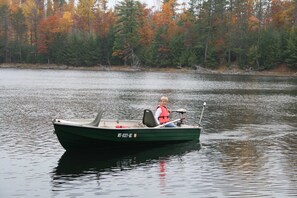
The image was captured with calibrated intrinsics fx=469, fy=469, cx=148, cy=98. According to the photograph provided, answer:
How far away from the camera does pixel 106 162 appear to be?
1859 centimetres

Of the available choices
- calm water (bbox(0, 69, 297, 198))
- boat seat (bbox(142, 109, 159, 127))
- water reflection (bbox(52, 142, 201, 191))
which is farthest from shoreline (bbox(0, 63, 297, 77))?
water reflection (bbox(52, 142, 201, 191))

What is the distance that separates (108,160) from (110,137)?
1.27 m

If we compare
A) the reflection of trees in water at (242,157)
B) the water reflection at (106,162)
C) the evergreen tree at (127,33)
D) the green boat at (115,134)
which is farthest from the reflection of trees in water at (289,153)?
the evergreen tree at (127,33)

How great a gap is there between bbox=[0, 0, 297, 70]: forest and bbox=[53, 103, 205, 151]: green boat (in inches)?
2961

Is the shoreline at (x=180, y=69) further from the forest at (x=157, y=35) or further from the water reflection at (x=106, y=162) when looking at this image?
the water reflection at (x=106, y=162)

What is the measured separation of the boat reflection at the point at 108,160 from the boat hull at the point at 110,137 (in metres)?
0.34

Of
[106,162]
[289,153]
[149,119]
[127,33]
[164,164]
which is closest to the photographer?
[106,162]

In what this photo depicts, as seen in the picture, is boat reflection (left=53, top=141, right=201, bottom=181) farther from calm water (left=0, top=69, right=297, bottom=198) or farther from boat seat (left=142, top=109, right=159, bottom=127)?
boat seat (left=142, top=109, right=159, bottom=127)

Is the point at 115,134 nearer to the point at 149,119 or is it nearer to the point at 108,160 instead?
the point at 108,160

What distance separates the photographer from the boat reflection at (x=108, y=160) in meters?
17.1

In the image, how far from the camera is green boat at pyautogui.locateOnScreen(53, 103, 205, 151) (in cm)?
1933

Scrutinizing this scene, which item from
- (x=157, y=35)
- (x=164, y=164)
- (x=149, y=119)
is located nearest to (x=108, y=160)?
(x=164, y=164)

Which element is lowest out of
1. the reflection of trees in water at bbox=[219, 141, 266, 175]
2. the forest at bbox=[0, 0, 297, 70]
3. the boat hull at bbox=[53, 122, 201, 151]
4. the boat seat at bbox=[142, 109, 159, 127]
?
the reflection of trees in water at bbox=[219, 141, 266, 175]

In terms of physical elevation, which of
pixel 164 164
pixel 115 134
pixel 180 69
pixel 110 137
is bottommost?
pixel 164 164
